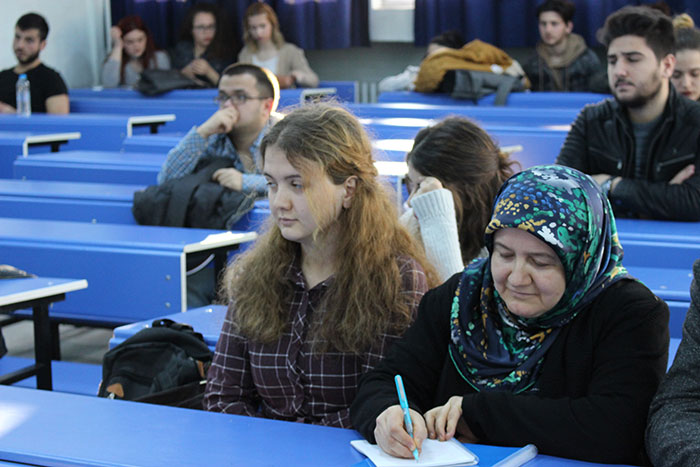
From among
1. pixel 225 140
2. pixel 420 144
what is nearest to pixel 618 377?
pixel 420 144

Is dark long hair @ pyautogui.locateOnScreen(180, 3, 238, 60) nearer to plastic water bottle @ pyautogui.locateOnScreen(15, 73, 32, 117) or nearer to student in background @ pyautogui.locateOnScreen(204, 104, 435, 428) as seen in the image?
plastic water bottle @ pyautogui.locateOnScreen(15, 73, 32, 117)

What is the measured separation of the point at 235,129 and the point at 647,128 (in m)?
1.54

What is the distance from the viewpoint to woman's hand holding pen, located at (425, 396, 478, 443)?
130 centimetres

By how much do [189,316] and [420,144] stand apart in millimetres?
785

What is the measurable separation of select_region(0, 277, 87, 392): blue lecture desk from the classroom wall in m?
6.38

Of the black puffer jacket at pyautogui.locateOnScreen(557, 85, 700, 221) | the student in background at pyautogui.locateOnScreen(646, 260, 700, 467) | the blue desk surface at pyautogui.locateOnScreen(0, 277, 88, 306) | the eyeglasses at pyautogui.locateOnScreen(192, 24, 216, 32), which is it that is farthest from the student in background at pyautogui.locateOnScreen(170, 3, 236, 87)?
the student in background at pyautogui.locateOnScreen(646, 260, 700, 467)

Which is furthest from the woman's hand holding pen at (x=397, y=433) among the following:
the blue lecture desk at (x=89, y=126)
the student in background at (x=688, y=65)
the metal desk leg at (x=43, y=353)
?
the blue lecture desk at (x=89, y=126)

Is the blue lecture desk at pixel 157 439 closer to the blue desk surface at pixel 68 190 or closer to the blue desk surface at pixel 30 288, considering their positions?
the blue desk surface at pixel 30 288

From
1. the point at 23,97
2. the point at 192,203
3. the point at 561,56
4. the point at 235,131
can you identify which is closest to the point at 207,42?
the point at 23,97

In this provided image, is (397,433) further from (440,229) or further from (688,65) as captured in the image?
(688,65)

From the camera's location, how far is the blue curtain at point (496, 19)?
7.35 meters

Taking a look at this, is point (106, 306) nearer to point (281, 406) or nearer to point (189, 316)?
point (189, 316)

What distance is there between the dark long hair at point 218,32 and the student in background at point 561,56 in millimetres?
2825

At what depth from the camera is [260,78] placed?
11.9 feet
